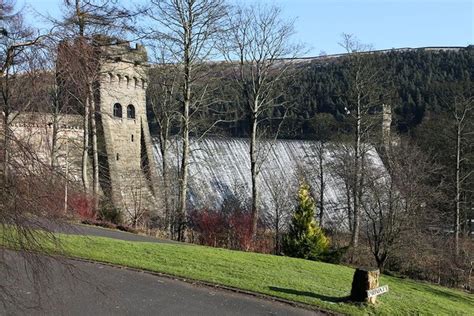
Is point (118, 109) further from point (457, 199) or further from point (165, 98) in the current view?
point (457, 199)

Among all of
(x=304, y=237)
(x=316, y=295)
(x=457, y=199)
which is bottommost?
(x=304, y=237)

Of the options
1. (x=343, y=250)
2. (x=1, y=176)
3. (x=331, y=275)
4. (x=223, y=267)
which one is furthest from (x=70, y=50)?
(x=343, y=250)

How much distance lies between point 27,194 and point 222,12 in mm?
17208

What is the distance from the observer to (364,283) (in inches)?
405

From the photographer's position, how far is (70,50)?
13.2 feet

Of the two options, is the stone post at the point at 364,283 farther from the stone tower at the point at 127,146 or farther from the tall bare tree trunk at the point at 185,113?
the stone tower at the point at 127,146

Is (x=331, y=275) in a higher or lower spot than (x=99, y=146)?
lower

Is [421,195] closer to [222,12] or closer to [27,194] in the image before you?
[222,12]

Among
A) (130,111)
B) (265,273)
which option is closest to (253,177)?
(265,273)

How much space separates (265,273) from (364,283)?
276cm

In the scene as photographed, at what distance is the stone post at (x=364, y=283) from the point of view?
10.1 m

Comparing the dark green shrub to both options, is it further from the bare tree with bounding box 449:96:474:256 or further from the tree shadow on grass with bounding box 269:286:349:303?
the bare tree with bounding box 449:96:474:256

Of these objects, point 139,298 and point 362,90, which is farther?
point 362,90

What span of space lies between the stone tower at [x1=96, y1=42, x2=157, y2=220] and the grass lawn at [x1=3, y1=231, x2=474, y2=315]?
41.5ft
